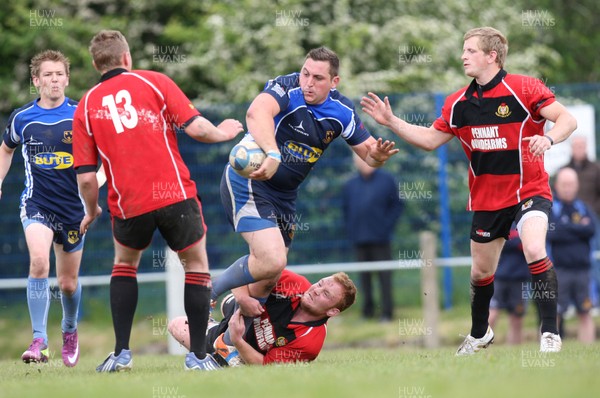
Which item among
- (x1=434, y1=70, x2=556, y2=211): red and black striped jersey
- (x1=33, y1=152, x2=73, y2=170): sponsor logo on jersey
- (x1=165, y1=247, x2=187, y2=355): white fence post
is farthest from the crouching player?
(x1=165, y1=247, x2=187, y2=355): white fence post

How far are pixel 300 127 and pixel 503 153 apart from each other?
1.69 meters

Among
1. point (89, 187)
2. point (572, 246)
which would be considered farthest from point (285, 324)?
point (572, 246)

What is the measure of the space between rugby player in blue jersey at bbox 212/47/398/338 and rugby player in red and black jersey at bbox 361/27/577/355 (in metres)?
0.32

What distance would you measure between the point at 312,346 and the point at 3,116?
33.4 feet

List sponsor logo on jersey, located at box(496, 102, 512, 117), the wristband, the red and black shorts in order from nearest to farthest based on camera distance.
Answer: the red and black shorts
the wristband
sponsor logo on jersey, located at box(496, 102, 512, 117)

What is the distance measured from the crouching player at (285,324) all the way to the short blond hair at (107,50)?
222 cm

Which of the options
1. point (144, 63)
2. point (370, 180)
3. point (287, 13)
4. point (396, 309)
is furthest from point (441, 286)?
point (144, 63)

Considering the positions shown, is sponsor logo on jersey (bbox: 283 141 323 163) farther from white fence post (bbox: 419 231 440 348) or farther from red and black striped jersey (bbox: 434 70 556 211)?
white fence post (bbox: 419 231 440 348)

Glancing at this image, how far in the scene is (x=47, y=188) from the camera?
941cm

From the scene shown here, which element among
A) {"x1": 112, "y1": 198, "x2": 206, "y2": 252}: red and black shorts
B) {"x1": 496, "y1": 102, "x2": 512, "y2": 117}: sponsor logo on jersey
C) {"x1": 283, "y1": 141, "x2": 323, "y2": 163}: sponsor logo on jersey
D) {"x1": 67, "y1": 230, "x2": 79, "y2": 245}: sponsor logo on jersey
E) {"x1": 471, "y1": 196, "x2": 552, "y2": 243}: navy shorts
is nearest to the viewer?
{"x1": 112, "y1": 198, "x2": 206, "y2": 252}: red and black shorts

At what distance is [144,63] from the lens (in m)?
16.9

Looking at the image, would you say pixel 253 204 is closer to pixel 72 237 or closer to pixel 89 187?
pixel 89 187

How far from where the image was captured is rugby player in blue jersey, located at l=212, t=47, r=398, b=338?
327 inches

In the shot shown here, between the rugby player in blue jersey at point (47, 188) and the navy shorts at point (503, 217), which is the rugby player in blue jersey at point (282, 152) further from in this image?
the rugby player in blue jersey at point (47, 188)
